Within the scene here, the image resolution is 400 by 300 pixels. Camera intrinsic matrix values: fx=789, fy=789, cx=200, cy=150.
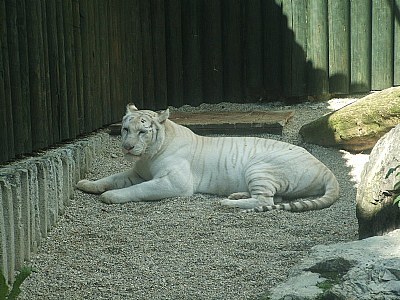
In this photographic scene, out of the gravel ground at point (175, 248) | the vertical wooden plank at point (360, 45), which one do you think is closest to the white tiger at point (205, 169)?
the gravel ground at point (175, 248)

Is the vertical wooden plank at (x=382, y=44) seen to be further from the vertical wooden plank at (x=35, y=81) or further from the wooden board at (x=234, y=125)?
the vertical wooden plank at (x=35, y=81)

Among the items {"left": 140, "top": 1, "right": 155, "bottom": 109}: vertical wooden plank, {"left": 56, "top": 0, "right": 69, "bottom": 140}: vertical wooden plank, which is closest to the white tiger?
{"left": 56, "top": 0, "right": 69, "bottom": 140}: vertical wooden plank

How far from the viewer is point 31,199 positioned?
476cm

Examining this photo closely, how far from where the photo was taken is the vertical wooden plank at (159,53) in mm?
9445

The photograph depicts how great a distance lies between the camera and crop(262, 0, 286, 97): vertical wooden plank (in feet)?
31.5

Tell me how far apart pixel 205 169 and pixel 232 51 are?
12.2ft

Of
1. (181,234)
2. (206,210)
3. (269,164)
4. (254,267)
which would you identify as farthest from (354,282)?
(269,164)

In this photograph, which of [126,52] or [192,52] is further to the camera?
[192,52]

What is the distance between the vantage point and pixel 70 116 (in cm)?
641

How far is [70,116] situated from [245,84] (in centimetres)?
381

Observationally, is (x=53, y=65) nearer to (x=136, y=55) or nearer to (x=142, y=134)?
(x=142, y=134)

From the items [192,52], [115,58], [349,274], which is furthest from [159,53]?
[349,274]

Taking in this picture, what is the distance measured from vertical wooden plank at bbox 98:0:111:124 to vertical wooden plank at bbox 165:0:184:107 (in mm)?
1936

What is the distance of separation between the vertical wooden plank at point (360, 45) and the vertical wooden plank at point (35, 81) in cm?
496
